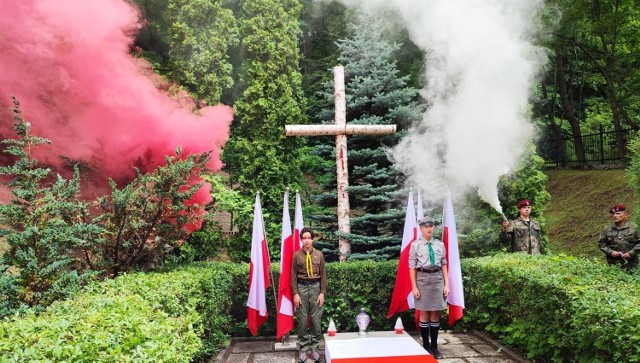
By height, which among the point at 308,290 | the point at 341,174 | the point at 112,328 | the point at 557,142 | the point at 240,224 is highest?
the point at 557,142

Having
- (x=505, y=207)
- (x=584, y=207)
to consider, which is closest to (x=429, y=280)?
(x=505, y=207)

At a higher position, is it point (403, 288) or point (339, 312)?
point (403, 288)

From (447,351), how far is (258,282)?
9.36 feet

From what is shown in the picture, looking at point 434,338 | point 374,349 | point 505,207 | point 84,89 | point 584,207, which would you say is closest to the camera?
point 374,349

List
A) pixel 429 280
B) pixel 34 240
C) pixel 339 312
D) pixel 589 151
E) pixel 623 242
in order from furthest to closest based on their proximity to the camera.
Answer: pixel 589 151 < pixel 339 312 < pixel 623 242 < pixel 429 280 < pixel 34 240

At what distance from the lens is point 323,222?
10250mm

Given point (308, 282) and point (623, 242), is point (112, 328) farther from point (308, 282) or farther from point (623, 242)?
point (623, 242)

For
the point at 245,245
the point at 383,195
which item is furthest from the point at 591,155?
the point at 245,245

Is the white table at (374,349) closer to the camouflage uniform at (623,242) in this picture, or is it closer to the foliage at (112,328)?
the foliage at (112,328)

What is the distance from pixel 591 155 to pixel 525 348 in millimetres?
17049

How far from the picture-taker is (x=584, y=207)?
52.0ft

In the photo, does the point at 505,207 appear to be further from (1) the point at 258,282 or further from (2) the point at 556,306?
(1) the point at 258,282

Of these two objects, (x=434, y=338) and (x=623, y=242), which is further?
(x=623, y=242)

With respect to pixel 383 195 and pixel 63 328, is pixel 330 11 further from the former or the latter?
pixel 63 328
